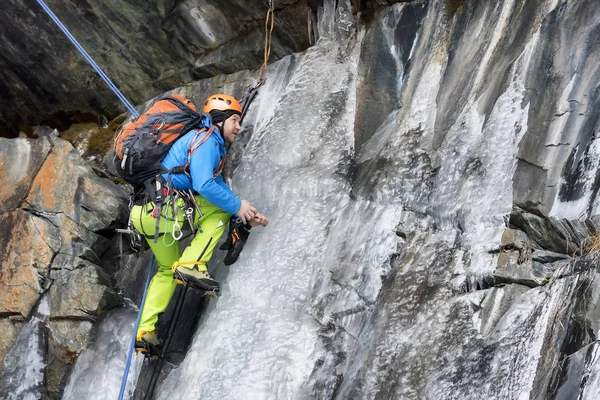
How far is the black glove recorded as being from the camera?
22.6ft

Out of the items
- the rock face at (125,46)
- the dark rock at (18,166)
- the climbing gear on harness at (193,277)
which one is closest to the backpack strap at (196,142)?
the climbing gear on harness at (193,277)

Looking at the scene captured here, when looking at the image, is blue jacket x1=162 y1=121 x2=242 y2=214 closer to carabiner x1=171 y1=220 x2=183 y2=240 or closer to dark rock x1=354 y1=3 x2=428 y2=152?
carabiner x1=171 y1=220 x2=183 y2=240

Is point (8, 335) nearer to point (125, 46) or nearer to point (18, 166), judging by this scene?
point (18, 166)

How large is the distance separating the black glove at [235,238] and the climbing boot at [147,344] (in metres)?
0.92

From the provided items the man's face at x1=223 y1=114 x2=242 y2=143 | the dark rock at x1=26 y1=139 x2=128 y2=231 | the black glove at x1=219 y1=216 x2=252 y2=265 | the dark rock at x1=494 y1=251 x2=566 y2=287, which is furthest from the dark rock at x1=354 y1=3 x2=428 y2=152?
the dark rock at x1=26 y1=139 x2=128 y2=231

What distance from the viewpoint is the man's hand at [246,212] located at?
21.8ft

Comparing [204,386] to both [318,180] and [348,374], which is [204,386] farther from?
[318,180]

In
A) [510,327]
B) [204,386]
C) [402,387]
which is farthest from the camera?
[204,386]

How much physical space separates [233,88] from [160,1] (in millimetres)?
1248

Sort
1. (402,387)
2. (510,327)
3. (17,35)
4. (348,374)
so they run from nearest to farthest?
(510,327), (402,387), (348,374), (17,35)

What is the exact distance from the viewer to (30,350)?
25.7ft

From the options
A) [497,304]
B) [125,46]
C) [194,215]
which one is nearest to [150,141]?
[194,215]

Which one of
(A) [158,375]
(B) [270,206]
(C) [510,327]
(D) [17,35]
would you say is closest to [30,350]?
(A) [158,375]

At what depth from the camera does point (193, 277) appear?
643 centimetres
